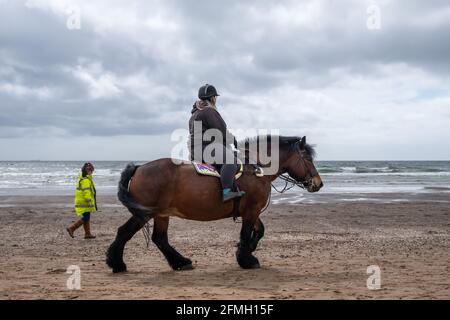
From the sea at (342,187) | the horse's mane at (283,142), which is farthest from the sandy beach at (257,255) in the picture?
the sea at (342,187)

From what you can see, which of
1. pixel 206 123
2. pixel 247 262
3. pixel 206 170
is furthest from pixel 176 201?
pixel 247 262

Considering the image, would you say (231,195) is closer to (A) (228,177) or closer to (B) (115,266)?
(A) (228,177)

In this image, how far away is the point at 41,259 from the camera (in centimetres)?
958

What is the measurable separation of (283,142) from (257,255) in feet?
8.32

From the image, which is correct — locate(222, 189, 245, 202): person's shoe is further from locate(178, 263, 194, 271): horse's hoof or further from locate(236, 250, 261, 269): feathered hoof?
locate(178, 263, 194, 271): horse's hoof

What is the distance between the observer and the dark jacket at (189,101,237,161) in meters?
8.10

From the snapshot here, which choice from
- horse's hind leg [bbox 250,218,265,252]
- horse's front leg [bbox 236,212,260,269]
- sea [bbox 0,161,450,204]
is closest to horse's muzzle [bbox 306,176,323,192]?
horse's hind leg [bbox 250,218,265,252]

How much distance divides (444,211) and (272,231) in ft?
31.3

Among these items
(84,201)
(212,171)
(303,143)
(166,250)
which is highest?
(303,143)

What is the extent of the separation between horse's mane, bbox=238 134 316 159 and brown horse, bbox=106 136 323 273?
0.55 metres

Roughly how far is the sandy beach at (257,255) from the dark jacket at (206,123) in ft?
7.51

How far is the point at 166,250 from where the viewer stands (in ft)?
27.7

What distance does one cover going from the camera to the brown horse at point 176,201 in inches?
307
